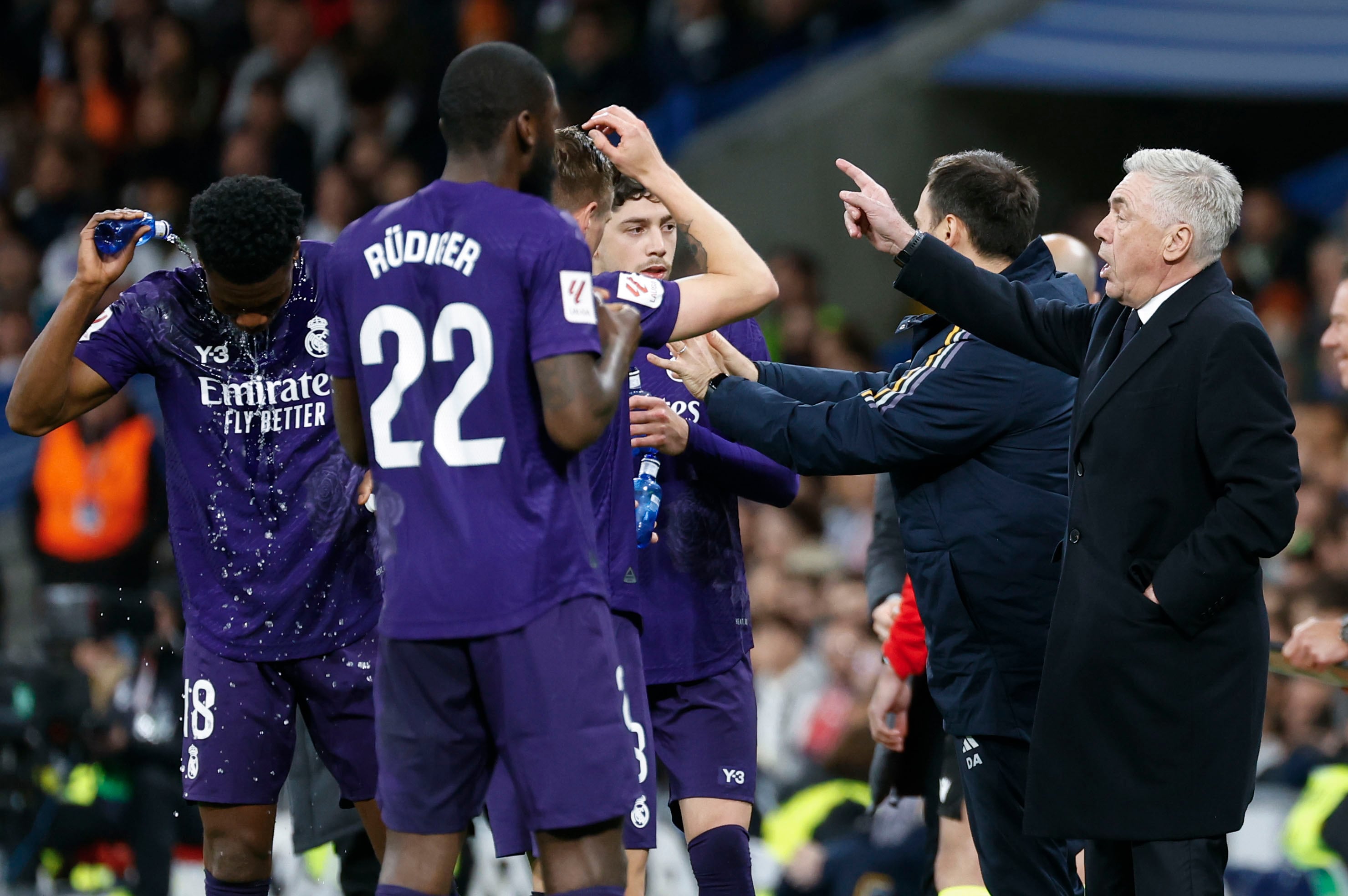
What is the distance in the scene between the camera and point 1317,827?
19.7 ft

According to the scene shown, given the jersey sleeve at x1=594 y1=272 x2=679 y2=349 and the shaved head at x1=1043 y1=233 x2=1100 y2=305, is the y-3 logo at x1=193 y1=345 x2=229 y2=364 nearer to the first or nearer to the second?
the jersey sleeve at x1=594 y1=272 x2=679 y2=349

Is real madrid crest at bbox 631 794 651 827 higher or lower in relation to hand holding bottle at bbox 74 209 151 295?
lower

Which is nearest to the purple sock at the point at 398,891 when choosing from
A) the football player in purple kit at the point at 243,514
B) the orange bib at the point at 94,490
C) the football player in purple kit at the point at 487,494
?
the football player in purple kit at the point at 487,494

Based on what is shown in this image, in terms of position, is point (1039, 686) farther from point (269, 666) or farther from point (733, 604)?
point (269, 666)

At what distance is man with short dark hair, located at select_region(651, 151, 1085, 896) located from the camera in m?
4.39

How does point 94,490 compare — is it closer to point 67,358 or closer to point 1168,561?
point 67,358

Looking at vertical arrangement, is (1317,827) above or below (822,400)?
below

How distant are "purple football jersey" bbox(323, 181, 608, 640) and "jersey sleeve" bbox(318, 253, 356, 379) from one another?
3.2 inches

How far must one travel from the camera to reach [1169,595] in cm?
381

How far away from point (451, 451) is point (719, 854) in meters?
1.77

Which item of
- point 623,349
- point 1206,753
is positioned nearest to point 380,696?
point 623,349

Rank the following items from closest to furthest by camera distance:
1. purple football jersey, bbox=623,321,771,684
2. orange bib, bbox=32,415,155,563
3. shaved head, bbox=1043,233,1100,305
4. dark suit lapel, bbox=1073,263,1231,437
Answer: dark suit lapel, bbox=1073,263,1231,437
purple football jersey, bbox=623,321,771,684
shaved head, bbox=1043,233,1100,305
orange bib, bbox=32,415,155,563

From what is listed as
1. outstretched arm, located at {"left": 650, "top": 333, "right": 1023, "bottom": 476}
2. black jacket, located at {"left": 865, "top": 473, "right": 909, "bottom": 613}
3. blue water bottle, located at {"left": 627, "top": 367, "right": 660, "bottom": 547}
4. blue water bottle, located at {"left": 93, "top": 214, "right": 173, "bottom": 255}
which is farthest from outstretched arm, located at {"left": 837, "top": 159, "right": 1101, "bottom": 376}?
blue water bottle, located at {"left": 93, "top": 214, "right": 173, "bottom": 255}

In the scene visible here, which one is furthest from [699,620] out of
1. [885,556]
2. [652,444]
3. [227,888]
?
[227,888]
